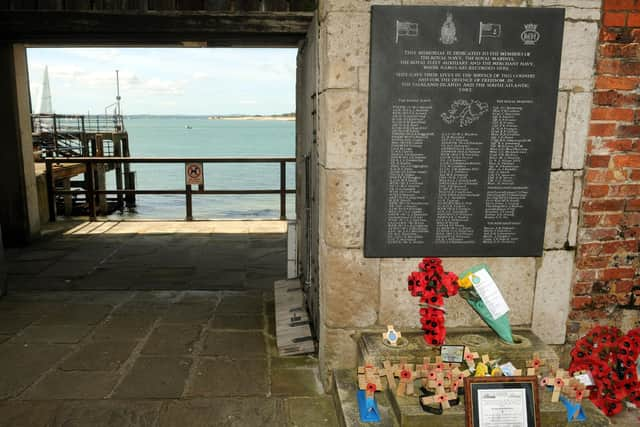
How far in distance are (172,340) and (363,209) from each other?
2101 millimetres

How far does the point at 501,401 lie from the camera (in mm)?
2398

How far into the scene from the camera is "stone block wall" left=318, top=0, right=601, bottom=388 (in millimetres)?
2973

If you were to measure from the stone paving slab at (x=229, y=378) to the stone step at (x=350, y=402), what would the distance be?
528mm

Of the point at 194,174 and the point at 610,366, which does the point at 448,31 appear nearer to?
the point at 610,366

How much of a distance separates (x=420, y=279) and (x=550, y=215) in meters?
1.08

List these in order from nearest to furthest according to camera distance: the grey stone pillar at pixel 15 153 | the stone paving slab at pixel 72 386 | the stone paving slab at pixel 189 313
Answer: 1. the stone paving slab at pixel 72 386
2. the stone paving slab at pixel 189 313
3. the grey stone pillar at pixel 15 153

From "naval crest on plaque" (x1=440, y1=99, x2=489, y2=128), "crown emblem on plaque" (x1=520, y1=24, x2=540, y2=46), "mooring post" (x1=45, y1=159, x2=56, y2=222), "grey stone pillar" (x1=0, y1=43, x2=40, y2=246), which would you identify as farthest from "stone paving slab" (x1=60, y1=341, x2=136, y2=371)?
"mooring post" (x1=45, y1=159, x2=56, y2=222)

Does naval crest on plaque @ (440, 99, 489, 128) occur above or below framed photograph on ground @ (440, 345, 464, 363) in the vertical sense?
above

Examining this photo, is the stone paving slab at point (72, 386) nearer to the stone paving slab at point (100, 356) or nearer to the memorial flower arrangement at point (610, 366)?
the stone paving slab at point (100, 356)

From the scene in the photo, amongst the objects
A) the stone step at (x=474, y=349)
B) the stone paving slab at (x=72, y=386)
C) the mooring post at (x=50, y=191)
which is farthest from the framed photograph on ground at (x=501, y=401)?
the mooring post at (x=50, y=191)

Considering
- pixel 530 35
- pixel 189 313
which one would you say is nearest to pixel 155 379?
pixel 189 313

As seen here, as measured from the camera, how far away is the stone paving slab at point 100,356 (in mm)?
3723

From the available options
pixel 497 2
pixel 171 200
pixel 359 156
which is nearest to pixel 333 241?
pixel 359 156

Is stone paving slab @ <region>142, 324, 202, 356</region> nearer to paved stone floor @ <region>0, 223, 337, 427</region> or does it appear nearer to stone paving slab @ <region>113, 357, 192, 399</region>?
paved stone floor @ <region>0, 223, 337, 427</region>
